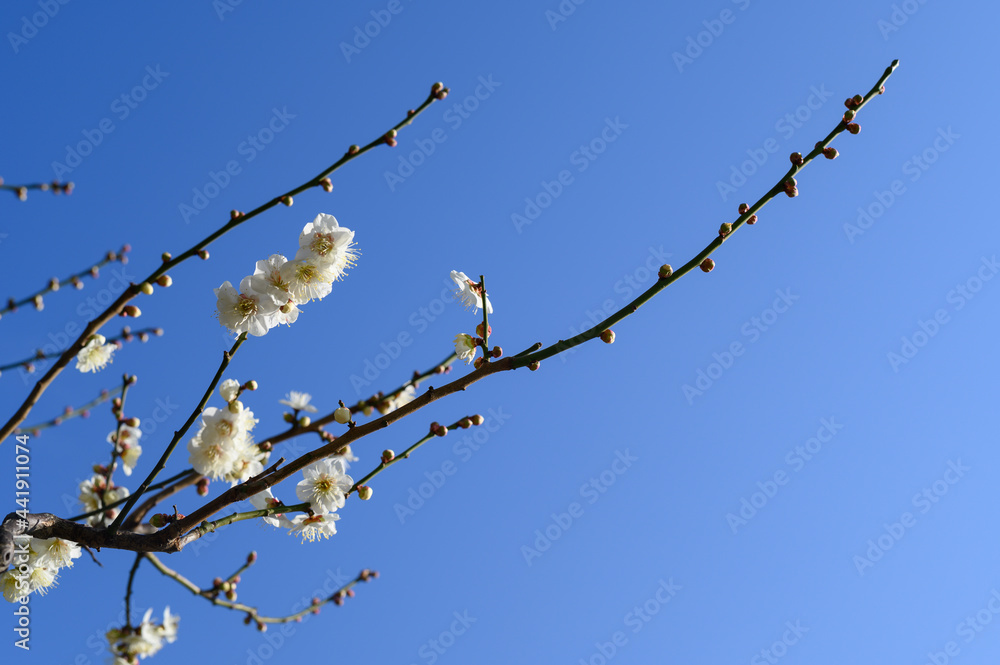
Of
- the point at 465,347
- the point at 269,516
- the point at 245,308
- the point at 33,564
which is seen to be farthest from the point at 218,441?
the point at 33,564

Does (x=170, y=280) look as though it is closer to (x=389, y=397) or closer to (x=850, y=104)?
(x=389, y=397)

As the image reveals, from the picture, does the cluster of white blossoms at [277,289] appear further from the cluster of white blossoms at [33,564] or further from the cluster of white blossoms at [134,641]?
the cluster of white blossoms at [134,641]

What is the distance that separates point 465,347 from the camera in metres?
1.99

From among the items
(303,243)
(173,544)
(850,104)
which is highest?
(303,243)

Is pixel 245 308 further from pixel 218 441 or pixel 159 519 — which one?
pixel 159 519

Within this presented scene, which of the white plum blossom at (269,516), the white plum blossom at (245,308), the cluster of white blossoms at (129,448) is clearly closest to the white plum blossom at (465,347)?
the white plum blossom at (245,308)

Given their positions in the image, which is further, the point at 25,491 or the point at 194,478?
the point at 194,478

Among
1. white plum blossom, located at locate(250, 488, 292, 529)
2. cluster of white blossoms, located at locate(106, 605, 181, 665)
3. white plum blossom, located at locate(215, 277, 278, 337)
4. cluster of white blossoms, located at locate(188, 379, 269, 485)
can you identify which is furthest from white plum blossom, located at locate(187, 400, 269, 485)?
cluster of white blossoms, located at locate(106, 605, 181, 665)

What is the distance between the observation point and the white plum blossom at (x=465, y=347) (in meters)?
1.97

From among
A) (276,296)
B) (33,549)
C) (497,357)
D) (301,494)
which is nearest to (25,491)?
(33,549)

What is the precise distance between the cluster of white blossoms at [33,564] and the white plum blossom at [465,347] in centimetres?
138

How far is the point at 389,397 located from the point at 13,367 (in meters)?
1.49

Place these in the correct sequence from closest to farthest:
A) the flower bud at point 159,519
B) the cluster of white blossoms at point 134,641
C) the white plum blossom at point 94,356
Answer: the flower bud at point 159,519, the cluster of white blossoms at point 134,641, the white plum blossom at point 94,356

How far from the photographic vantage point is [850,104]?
1.70 m
